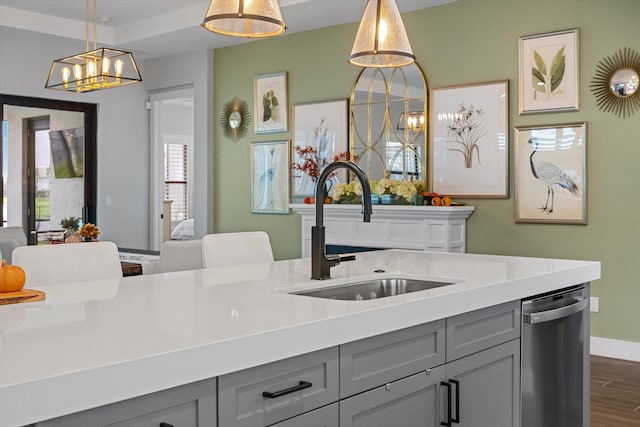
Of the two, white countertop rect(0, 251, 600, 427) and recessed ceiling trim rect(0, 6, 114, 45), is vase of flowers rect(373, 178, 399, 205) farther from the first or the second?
recessed ceiling trim rect(0, 6, 114, 45)

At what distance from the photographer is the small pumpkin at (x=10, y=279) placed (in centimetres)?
186

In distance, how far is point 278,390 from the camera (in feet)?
5.01

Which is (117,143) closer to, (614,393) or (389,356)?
(614,393)

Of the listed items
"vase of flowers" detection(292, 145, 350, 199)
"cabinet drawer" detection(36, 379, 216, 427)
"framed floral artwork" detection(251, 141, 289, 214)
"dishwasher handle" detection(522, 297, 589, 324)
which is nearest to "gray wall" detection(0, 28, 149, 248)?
"framed floral artwork" detection(251, 141, 289, 214)

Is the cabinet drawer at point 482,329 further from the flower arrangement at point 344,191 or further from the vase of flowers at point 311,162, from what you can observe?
the vase of flowers at point 311,162

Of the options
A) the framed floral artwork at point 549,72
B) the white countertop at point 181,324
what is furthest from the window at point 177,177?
the white countertop at point 181,324

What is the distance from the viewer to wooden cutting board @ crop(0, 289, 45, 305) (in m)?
1.81

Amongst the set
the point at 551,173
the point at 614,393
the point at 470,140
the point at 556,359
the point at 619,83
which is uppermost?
the point at 619,83

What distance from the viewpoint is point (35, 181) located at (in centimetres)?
758

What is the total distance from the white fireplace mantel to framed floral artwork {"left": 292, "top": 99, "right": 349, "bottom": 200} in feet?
1.78

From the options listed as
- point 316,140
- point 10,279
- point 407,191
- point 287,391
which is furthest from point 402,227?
point 287,391

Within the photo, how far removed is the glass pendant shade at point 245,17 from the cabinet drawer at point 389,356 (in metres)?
1.26

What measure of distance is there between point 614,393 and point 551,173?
1.75 m

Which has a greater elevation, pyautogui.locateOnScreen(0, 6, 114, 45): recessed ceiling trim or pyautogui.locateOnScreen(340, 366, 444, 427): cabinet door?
pyautogui.locateOnScreen(0, 6, 114, 45): recessed ceiling trim
